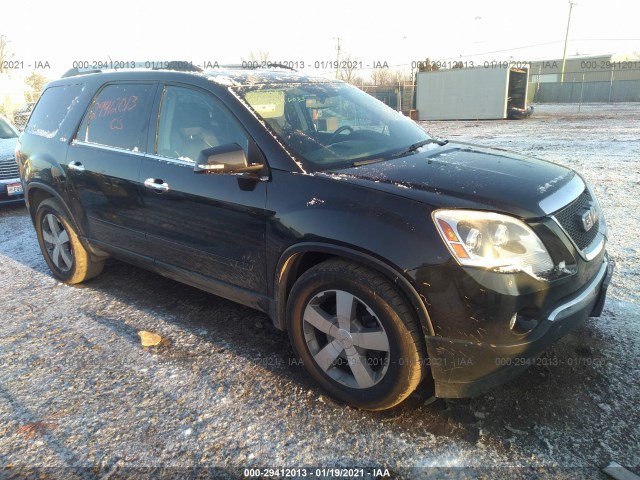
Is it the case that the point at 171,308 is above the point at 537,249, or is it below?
below

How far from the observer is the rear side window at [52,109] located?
4.26m

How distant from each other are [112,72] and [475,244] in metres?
3.38

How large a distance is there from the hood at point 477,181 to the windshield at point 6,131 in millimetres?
8832

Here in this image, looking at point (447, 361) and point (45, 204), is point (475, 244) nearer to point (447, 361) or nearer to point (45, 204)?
point (447, 361)

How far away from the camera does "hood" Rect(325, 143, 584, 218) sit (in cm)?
228

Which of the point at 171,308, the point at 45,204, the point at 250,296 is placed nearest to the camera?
the point at 250,296

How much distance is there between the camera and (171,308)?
396 cm

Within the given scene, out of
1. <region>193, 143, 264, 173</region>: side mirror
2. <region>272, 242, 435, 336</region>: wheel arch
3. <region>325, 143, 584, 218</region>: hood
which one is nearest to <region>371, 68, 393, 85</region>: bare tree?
<region>325, 143, 584, 218</region>: hood

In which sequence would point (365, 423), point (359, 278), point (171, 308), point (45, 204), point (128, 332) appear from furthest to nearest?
point (45, 204), point (171, 308), point (128, 332), point (365, 423), point (359, 278)

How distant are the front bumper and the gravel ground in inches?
12.2

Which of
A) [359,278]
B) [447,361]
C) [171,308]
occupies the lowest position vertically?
[171,308]

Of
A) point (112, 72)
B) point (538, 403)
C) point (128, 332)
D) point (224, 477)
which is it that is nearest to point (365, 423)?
point (224, 477)

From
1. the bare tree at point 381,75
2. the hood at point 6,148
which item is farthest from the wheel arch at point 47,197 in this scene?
the bare tree at point 381,75

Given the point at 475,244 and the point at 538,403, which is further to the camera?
the point at 538,403
